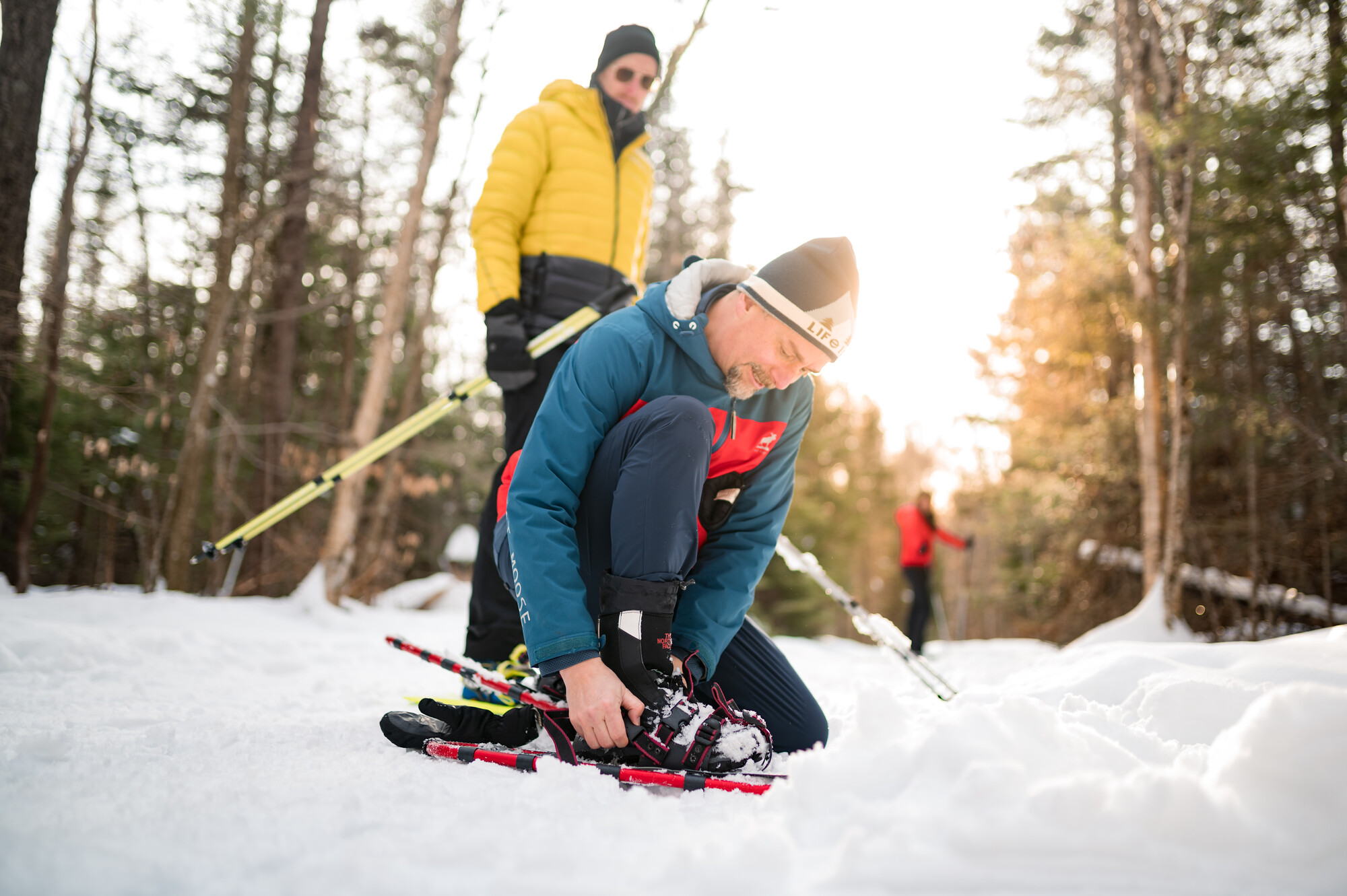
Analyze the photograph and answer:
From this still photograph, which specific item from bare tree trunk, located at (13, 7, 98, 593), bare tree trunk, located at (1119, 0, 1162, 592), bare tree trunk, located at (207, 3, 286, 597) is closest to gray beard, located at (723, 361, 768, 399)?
bare tree trunk, located at (1119, 0, 1162, 592)

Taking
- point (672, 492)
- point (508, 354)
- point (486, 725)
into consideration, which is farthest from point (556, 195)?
point (486, 725)

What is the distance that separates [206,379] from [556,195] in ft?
15.1

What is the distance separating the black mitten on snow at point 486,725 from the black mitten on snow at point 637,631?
320 mm

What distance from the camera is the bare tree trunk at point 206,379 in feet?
19.2

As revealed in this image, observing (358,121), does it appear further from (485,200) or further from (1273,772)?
(1273,772)

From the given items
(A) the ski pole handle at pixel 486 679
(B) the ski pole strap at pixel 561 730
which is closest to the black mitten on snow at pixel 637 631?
(B) the ski pole strap at pixel 561 730

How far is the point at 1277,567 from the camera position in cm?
682

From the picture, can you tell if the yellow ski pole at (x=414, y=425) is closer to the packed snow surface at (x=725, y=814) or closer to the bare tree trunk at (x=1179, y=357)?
the packed snow surface at (x=725, y=814)

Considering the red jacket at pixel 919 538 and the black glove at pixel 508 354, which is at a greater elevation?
the black glove at pixel 508 354

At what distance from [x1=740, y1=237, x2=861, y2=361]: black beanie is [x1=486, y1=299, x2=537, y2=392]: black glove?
0.91 metres

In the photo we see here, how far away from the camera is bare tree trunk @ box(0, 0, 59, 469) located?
374 cm

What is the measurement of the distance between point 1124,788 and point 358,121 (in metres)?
13.5

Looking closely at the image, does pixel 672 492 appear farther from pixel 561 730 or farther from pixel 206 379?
pixel 206 379

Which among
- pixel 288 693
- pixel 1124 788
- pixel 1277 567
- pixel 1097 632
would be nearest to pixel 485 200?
pixel 288 693
